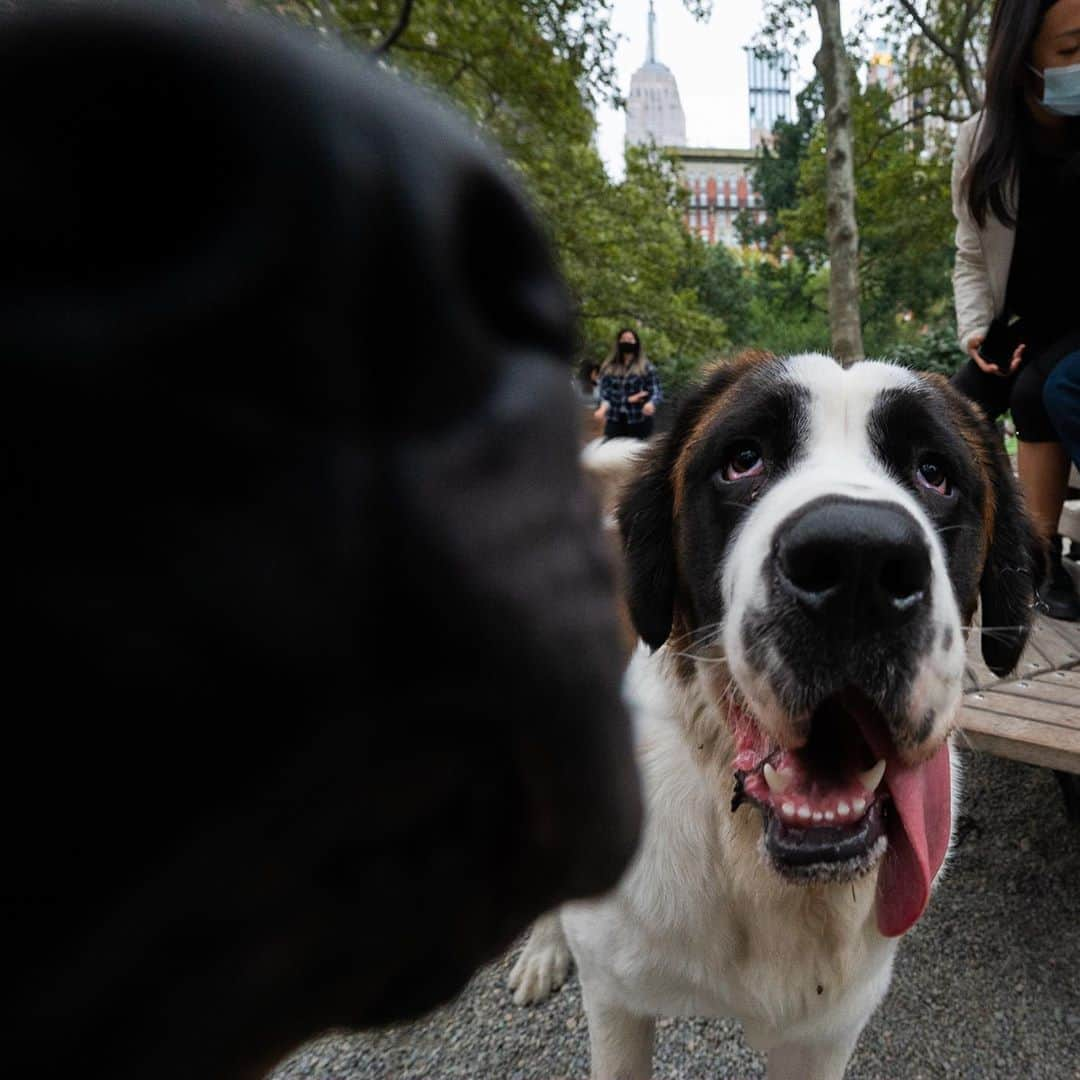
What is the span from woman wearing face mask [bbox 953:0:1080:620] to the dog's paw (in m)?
2.24

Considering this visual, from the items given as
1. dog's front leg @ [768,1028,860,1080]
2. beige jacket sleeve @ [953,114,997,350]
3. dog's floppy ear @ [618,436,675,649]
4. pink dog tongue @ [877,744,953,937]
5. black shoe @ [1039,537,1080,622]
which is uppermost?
beige jacket sleeve @ [953,114,997,350]

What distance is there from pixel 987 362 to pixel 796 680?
281 cm

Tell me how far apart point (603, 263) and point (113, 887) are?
15.3 metres

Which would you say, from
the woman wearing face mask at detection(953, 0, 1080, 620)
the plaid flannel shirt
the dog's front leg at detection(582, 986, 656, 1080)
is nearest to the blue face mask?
the woman wearing face mask at detection(953, 0, 1080, 620)

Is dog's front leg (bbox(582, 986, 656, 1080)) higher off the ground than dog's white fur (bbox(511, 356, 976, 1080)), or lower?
lower

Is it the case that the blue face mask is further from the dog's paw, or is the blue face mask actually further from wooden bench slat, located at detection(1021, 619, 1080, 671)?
the dog's paw

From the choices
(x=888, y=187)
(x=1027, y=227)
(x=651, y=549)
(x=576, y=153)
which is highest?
(x=576, y=153)

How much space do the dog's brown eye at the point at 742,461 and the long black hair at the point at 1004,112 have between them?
2.11m

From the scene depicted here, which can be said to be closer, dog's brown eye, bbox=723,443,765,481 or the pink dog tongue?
the pink dog tongue

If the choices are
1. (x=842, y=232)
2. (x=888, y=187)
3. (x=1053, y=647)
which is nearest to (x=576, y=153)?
(x=888, y=187)

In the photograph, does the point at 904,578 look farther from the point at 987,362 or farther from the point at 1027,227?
the point at 987,362

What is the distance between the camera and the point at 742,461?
5.60 feet

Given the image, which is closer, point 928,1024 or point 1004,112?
point 928,1024

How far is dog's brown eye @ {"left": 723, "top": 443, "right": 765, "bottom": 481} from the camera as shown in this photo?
1.68 m
